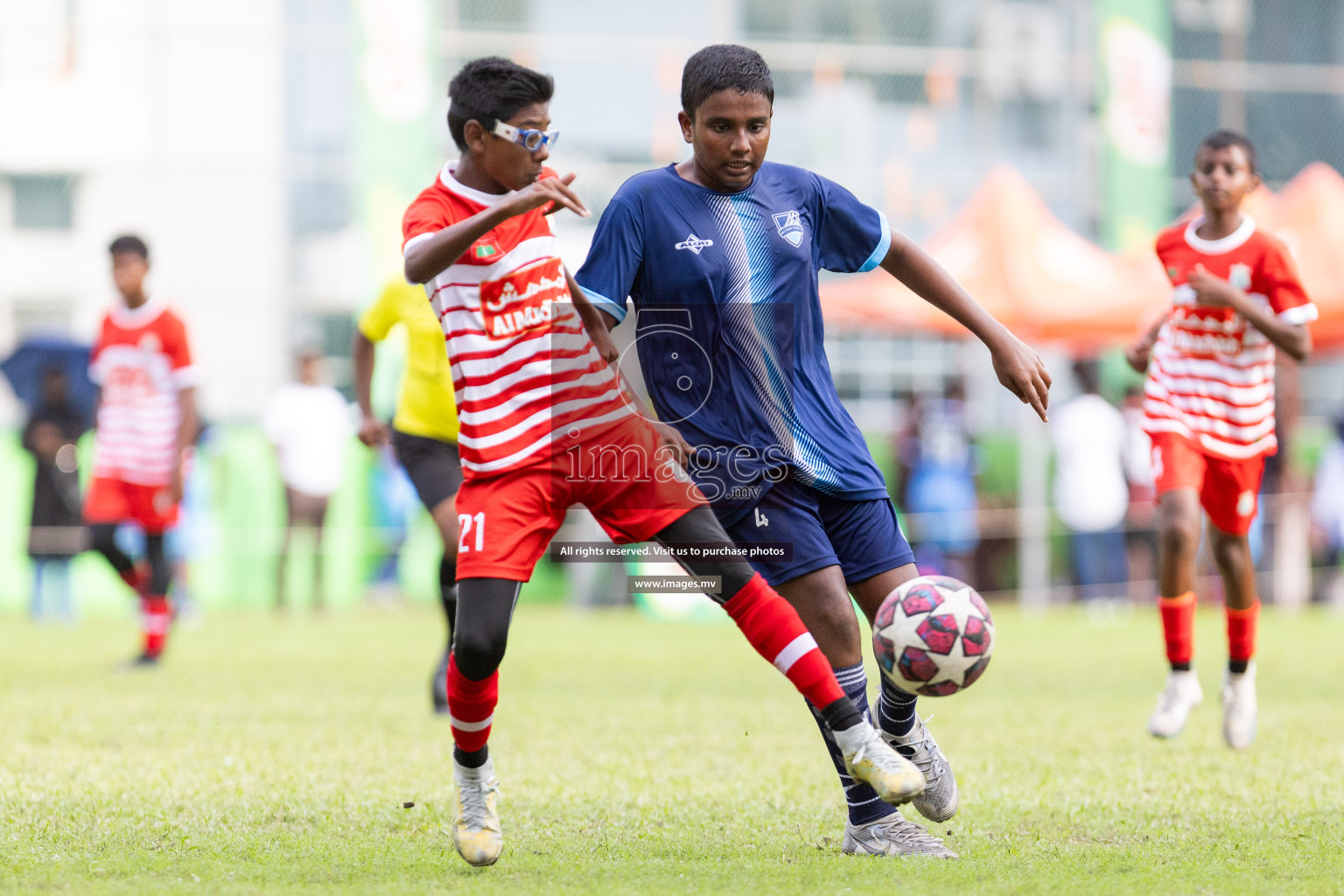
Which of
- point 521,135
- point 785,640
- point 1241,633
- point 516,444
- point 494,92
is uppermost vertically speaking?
point 494,92

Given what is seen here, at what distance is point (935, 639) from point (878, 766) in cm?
39

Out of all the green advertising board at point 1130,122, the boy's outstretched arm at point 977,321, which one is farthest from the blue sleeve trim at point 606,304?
the green advertising board at point 1130,122

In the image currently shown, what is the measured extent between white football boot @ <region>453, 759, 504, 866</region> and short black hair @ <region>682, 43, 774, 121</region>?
6.15 ft

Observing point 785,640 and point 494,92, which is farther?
point 494,92

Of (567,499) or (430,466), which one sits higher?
(567,499)

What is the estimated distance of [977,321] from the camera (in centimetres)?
431

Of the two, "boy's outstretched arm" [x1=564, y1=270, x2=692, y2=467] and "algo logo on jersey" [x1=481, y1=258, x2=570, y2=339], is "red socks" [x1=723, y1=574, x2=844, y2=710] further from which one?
"algo logo on jersey" [x1=481, y1=258, x2=570, y2=339]

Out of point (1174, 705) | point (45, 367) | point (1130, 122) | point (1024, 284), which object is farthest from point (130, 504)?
point (1130, 122)

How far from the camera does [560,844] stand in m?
4.36

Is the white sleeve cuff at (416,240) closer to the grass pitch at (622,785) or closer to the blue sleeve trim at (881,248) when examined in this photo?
the blue sleeve trim at (881,248)

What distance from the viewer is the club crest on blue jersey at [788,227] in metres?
4.35

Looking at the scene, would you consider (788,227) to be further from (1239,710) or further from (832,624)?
(1239,710)

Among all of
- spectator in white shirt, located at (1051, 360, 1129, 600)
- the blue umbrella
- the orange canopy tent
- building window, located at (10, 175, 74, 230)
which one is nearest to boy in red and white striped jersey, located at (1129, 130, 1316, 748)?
the orange canopy tent

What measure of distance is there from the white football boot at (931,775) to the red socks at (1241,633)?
2.66 m
